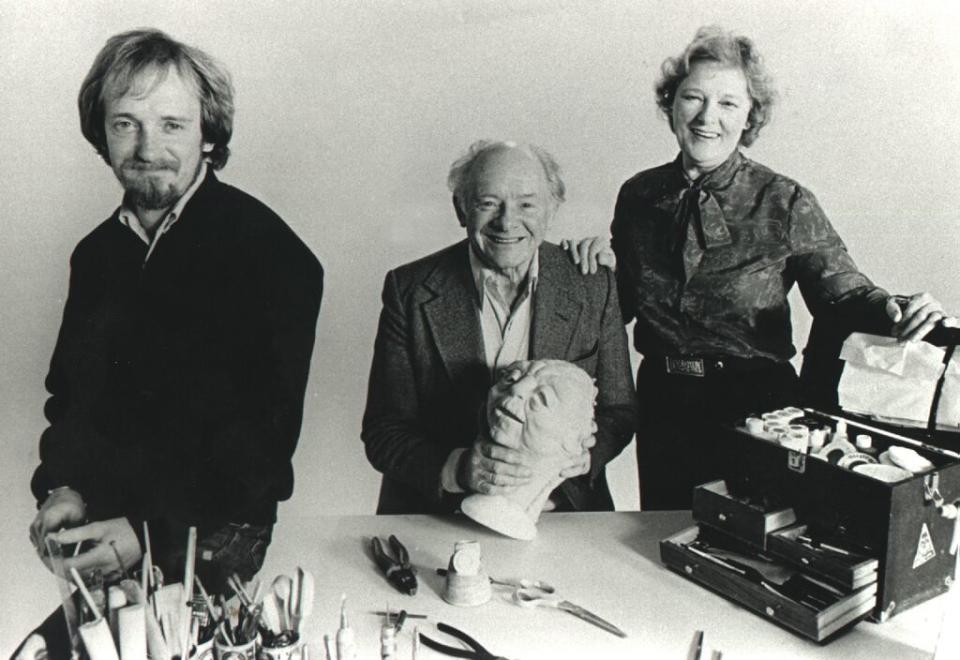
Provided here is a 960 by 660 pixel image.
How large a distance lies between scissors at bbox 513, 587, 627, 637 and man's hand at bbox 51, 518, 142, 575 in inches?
43.0

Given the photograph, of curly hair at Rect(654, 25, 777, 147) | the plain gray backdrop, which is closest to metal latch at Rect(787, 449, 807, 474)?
the plain gray backdrop

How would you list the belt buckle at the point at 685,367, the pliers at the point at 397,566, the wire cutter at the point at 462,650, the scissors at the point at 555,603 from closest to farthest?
the wire cutter at the point at 462,650
the scissors at the point at 555,603
the pliers at the point at 397,566
the belt buckle at the point at 685,367

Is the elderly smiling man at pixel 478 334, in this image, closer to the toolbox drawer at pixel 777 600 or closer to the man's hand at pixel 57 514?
the toolbox drawer at pixel 777 600

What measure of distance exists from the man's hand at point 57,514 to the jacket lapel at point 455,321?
1095 mm

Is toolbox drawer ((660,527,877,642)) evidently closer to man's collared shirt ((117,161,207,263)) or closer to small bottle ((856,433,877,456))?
small bottle ((856,433,877,456))

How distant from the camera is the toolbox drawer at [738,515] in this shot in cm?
180

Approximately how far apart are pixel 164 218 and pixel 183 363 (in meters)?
0.39

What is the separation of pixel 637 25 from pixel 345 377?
133 cm

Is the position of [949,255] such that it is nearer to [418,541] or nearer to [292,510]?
[418,541]

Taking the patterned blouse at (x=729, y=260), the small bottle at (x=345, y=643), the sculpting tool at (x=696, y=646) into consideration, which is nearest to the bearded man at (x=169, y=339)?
the small bottle at (x=345, y=643)

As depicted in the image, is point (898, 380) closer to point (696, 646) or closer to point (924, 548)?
point (924, 548)

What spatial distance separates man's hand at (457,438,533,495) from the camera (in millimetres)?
2014

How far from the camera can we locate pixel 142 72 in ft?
6.77

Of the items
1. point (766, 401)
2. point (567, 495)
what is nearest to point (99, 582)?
point (567, 495)
